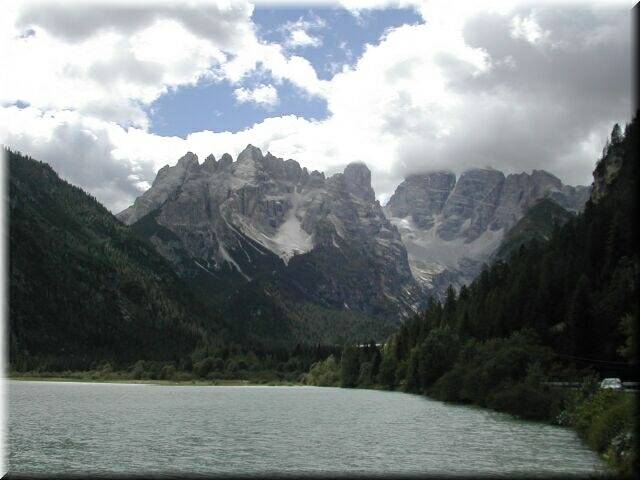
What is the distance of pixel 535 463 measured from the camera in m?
53.2

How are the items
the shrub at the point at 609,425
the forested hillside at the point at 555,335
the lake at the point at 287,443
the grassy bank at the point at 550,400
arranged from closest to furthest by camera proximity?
the lake at the point at 287,443
the grassy bank at the point at 550,400
the shrub at the point at 609,425
the forested hillside at the point at 555,335

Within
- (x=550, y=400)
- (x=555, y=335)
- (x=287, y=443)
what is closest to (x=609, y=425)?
(x=287, y=443)

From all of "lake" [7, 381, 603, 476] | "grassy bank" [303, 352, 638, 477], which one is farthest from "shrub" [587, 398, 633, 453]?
"lake" [7, 381, 603, 476]

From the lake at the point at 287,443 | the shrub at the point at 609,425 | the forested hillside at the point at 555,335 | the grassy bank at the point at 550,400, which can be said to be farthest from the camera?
the forested hillside at the point at 555,335

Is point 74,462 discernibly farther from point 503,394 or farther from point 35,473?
point 503,394

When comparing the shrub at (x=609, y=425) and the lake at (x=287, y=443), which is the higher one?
the shrub at (x=609, y=425)

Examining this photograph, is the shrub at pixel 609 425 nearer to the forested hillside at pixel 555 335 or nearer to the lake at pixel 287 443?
the forested hillside at pixel 555 335

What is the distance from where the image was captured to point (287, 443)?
64.4 m

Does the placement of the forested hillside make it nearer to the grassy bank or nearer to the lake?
the grassy bank

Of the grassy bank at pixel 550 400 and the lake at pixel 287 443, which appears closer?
the lake at pixel 287 443

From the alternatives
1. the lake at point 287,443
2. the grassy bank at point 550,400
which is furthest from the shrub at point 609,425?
the lake at point 287,443

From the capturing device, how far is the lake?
5050 cm

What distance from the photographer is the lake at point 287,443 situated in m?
50.5

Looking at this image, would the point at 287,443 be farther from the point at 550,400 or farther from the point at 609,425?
the point at 550,400
